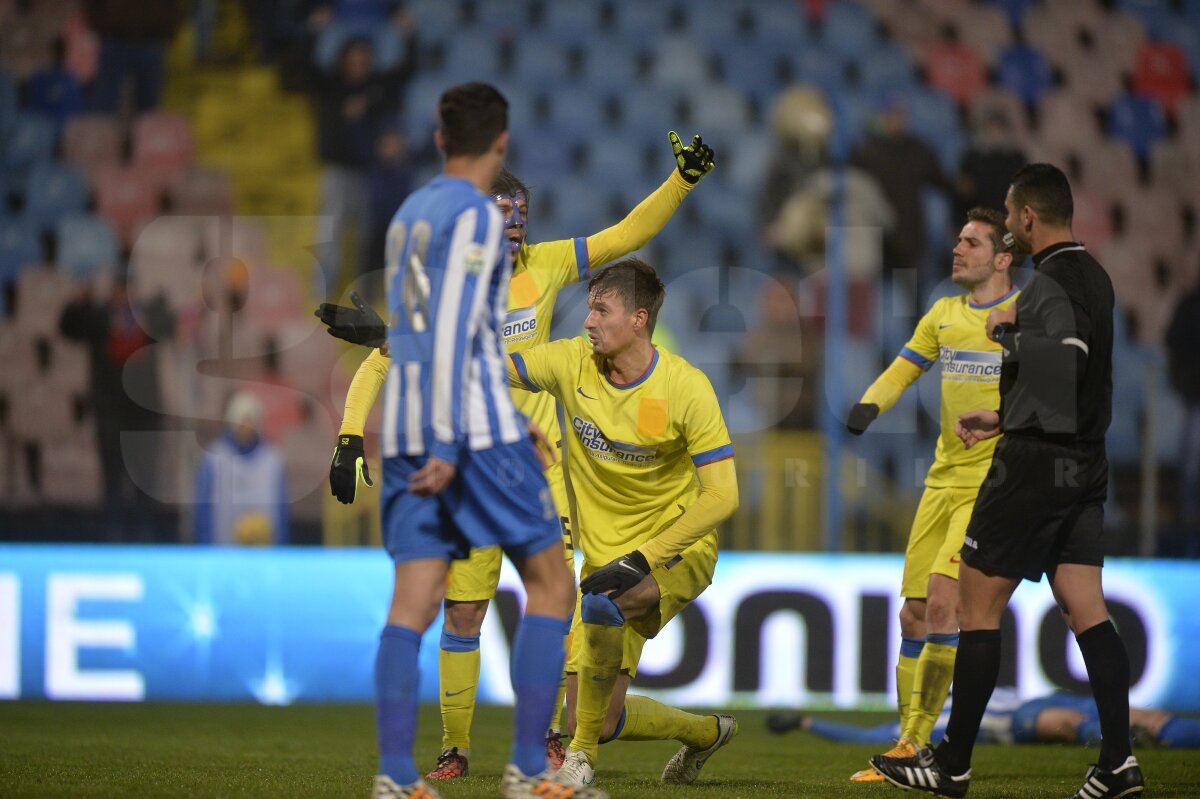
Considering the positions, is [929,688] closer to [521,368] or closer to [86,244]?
[521,368]

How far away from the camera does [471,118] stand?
3.60 meters

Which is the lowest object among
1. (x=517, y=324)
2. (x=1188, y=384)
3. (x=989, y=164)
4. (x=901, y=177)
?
(x=1188, y=384)

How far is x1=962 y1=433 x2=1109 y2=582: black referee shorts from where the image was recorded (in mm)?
4273

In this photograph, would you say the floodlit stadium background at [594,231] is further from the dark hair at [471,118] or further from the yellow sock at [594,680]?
the dark hair at [471,118]

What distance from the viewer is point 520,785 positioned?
3.56 metres

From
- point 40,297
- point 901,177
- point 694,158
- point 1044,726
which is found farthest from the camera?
point 901,177

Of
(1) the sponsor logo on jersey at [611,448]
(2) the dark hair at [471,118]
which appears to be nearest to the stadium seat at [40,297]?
(1) the sponsor logo on jersey at [611,448]

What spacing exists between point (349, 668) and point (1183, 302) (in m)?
6.67

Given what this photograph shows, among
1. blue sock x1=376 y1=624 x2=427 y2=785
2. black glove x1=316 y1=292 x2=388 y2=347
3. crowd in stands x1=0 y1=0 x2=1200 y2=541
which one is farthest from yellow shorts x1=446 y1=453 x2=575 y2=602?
crowd in stands x1=0 y1=0 x2=1200 y2=541

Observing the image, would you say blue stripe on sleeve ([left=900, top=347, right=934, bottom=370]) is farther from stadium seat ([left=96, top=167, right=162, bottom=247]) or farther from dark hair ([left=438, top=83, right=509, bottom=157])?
stadium seat ([left=96, top=167, right=162, bottom=247])

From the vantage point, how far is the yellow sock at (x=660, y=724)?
480cm

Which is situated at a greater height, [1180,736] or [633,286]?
[633,286]

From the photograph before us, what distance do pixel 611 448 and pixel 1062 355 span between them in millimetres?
1485

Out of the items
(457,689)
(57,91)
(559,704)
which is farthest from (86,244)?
(457,689)
